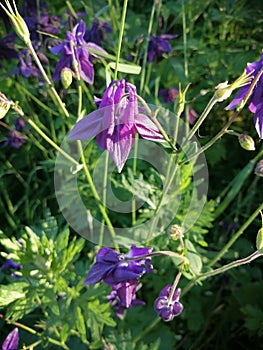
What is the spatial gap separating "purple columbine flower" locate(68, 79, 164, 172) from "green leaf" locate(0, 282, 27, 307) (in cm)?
57

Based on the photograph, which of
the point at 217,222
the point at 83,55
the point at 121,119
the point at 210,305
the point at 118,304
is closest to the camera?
the point at 121,119

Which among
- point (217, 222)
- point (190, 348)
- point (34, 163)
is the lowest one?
point (190, 348)

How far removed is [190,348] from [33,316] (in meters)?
0.57

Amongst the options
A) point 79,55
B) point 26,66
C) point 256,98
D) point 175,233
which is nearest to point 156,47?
point 26,66

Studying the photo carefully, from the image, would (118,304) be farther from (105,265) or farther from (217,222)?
(217,222)

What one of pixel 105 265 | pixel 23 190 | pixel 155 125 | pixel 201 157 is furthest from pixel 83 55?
pixel 23 190

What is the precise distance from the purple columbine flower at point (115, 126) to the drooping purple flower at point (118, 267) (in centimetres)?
28

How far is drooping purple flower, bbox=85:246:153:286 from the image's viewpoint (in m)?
1.14

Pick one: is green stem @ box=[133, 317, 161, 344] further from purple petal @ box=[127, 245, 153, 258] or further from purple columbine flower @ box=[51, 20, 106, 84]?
purple columbine flower @ box=[51, 20, 106, 84]

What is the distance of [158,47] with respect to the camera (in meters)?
1.85

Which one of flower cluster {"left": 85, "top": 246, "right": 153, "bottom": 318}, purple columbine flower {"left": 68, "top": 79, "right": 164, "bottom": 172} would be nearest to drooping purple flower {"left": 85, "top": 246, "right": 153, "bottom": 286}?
flower cluster {"left": 85, "top": 246, "right": 153, "bottom": 318}

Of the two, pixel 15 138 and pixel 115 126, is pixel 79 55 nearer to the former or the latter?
pixel 115 126

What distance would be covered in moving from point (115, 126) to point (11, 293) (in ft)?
2.04

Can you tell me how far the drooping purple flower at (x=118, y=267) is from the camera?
3.74 ft
